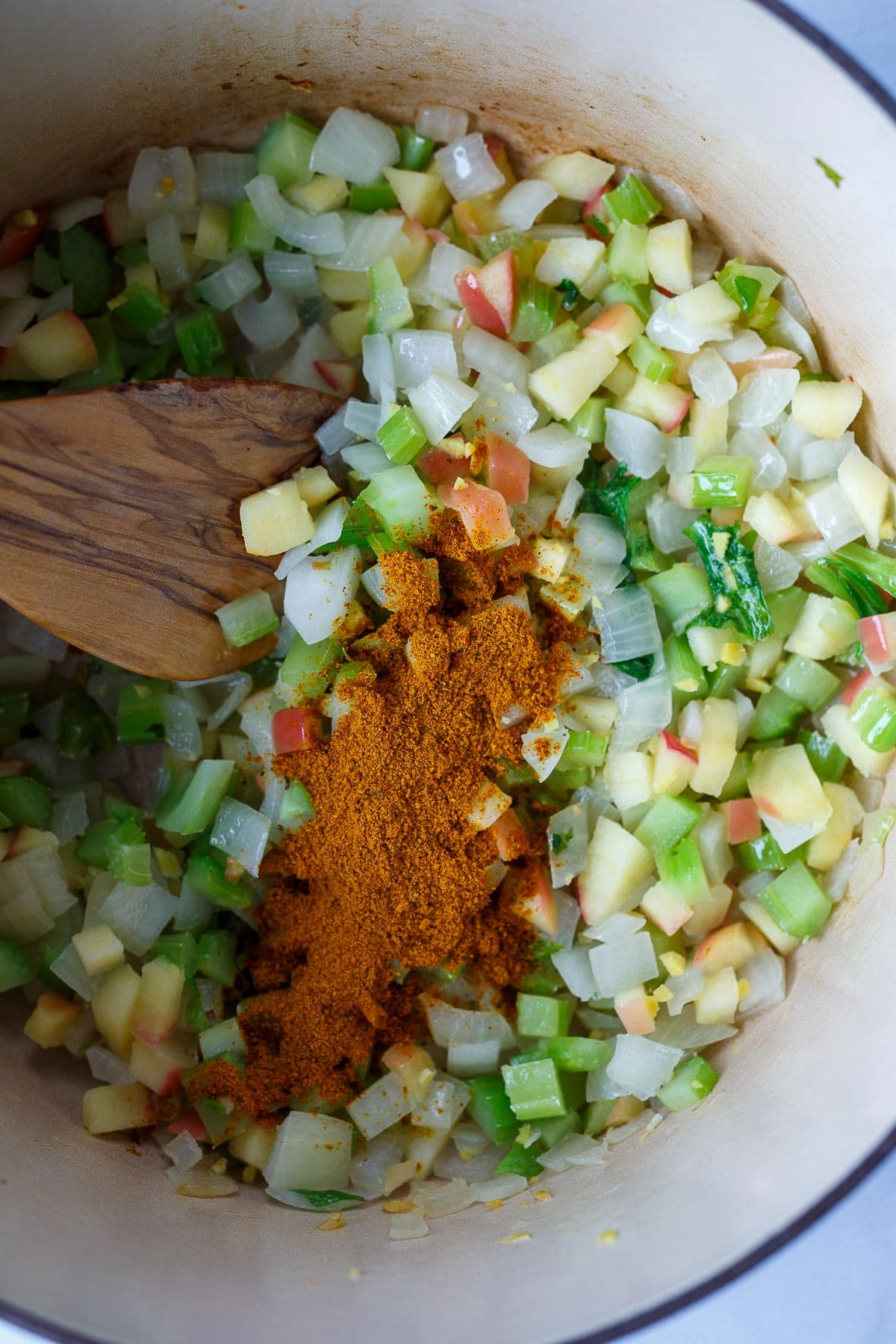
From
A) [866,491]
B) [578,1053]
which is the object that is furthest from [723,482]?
[578,1053]

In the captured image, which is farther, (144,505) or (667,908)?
(667,908)

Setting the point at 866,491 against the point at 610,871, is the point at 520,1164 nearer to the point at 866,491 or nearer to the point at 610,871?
the point at 610,871

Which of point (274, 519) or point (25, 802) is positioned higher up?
point (274, 519)

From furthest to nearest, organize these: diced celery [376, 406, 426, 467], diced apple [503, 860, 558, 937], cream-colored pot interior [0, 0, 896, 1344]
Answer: diced apple [503, 860, 558, 937]
diced celery [376, 406, 426, 467]
cream-colored pot interior [0, 0, 896, 1344]

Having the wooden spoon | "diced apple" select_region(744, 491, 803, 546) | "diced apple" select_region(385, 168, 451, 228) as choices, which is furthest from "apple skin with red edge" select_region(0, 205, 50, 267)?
"diced apple" select_region(744, 491, 803, 546)

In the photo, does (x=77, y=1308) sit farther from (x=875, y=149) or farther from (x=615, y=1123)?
(x=875, y=149)

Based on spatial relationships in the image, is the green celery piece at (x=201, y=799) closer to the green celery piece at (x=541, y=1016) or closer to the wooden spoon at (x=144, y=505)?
the wooden spoon at (x=144, y=505)

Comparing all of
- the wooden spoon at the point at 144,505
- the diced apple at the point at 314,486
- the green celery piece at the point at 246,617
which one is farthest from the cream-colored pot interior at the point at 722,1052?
the green celery piece at the point at 246,617

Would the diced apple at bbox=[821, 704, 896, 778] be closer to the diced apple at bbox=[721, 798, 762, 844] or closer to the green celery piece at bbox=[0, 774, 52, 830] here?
the diced apple at bbox=[721, 798, 762, 844]
